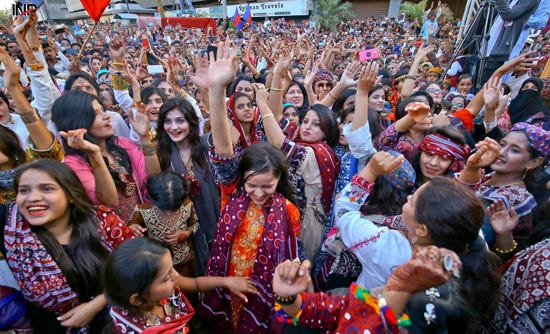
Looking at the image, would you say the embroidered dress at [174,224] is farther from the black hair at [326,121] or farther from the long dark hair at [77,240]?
the black hair at [326,121]

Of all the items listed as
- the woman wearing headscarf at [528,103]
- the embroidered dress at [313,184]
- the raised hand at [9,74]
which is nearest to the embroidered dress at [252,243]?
the embroidered dress at [313,184]

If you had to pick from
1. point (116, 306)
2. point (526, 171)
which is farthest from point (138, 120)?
point (526, 171)

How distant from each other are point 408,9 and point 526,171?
69.0 ft

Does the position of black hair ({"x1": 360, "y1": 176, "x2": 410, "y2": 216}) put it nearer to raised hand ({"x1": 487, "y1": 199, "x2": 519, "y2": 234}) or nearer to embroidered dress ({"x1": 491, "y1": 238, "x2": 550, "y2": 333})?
raised hand ({"x1": 487, "y1": 199, "x2": 519, "y2": 234})

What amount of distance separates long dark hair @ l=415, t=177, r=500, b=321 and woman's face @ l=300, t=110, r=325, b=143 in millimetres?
1185

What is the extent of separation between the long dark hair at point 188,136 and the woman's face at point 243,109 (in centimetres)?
42

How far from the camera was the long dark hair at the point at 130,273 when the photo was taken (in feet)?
3.87

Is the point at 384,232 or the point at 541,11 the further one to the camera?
the point at 541,11

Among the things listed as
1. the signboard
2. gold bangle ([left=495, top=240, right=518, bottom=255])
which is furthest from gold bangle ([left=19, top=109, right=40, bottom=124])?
the signboard

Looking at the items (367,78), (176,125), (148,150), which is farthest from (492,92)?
(148,150)

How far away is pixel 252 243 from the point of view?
5.97 ft

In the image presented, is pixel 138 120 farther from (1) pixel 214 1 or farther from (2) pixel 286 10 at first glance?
(1) pixel 214 1

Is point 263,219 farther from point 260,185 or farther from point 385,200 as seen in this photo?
point 385,200

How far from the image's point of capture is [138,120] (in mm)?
2258
